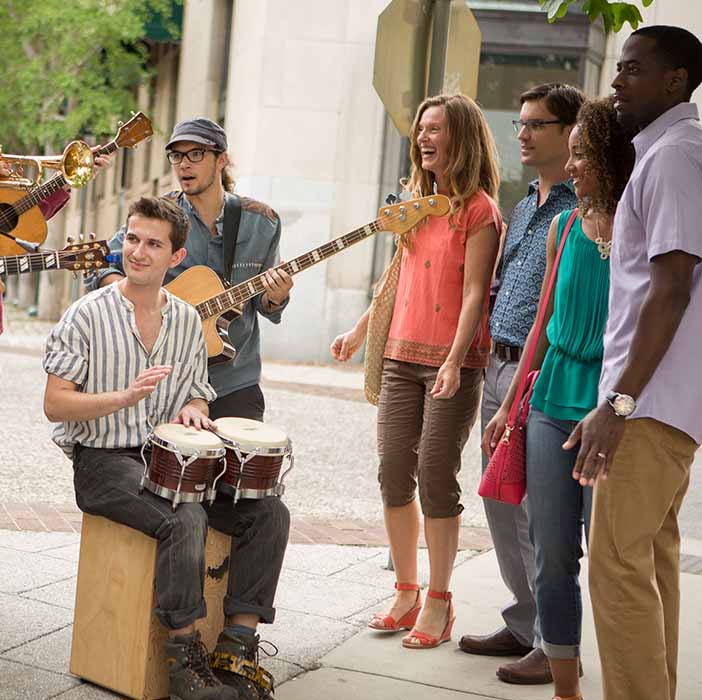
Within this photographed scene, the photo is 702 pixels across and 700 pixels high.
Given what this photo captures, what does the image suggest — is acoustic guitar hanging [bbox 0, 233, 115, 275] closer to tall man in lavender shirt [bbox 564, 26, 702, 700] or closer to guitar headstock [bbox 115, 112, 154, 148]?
guitar headstock [bbox 115, 112, 154, 148]

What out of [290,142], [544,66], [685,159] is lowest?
[685,159]

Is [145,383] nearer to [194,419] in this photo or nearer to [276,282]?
[194,419]

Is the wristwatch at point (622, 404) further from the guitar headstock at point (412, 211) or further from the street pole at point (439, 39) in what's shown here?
the street pole at point (439, 39)

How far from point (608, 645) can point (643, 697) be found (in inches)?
6.6

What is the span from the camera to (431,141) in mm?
5168

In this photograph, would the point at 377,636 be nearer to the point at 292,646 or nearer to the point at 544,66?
the point at 292,646

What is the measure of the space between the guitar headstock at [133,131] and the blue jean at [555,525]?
8.24ft

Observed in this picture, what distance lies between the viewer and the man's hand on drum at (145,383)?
4.18m

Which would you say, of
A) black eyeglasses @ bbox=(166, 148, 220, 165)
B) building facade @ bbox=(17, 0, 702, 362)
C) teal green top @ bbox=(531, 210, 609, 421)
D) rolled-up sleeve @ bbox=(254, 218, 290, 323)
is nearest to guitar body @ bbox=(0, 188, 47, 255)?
black eyeglasses @ bbox=(166, 148, 220, 165)

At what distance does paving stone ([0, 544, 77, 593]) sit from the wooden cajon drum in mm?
1132

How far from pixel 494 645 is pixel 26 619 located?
1.83 metres

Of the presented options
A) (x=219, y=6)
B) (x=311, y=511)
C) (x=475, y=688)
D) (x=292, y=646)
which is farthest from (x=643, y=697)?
(x=219, y=6)

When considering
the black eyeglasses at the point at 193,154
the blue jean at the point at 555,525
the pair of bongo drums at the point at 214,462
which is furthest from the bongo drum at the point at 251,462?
the black eyeglasses at the point at 193,154

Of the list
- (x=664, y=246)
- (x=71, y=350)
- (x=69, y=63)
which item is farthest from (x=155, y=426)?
(x=69, y=63)
